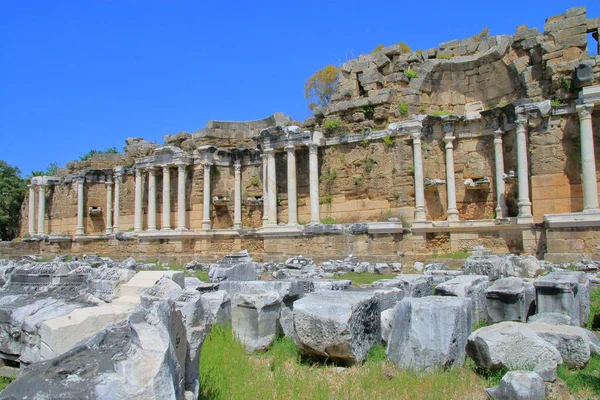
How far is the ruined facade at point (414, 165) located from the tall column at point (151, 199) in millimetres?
52

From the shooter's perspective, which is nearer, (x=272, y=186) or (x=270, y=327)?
(x=270, y=327)

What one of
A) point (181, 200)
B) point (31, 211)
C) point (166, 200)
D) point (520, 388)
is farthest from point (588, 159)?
point (31, 211)

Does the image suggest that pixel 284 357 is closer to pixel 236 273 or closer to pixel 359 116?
pixel 236 273

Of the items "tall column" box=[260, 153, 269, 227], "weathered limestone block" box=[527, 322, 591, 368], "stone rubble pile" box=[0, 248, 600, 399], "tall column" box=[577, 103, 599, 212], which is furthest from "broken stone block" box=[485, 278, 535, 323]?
"tall column" box=[260, 153, 269, 227]

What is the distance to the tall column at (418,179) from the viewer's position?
17312mm

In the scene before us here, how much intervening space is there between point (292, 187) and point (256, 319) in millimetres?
13617

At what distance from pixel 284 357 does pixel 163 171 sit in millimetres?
19793

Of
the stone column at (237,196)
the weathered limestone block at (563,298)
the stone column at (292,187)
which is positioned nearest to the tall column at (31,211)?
the stone column at (237,196)

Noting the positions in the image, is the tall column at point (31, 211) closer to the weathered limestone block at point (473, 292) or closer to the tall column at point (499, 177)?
the tall column at point (499, 177)

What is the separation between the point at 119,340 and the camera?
11.2 ft

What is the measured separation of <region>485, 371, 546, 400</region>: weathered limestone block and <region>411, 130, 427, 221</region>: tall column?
13223 mm

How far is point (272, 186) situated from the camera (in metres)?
20.4

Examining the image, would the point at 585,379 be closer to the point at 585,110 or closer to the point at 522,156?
A: the point at 585,110

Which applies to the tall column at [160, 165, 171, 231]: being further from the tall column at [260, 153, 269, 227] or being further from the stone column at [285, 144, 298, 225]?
the stone column at [285, 144, 298, 225]
